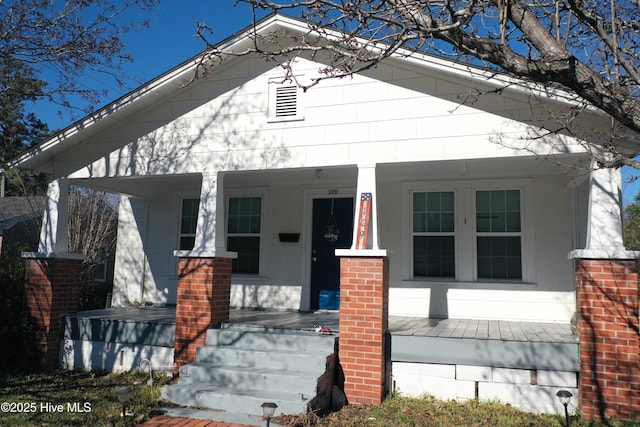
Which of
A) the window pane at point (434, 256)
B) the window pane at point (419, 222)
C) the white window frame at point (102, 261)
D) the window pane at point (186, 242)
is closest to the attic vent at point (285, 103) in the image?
the window pane at point (419, 222)

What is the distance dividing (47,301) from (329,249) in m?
4.81

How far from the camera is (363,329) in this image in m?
6.09

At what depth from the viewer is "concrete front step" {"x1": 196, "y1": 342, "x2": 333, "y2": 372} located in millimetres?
5965

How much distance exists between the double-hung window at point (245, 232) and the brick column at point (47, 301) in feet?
9.75

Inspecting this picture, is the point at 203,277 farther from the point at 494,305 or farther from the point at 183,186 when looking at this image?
the point at 494,305

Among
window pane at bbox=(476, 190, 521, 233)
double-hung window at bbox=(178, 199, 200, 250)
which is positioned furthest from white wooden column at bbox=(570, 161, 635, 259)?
double-hung window at bbox=(178, 199, 200, 250)

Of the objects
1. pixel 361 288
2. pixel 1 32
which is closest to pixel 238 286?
pixel 361 288

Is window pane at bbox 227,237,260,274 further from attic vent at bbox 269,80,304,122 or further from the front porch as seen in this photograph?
attic vent at bbox 269,80,304,122

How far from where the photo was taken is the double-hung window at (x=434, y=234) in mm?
8320

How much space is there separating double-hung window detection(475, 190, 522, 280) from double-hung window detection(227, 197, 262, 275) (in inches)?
163

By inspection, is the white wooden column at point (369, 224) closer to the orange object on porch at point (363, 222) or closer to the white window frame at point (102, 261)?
the orange object on porch at point (363, 222)

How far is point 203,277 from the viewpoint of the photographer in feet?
22.6

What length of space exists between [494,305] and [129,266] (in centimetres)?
727

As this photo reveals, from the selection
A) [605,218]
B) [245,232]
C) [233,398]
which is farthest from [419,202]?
[233,398]
